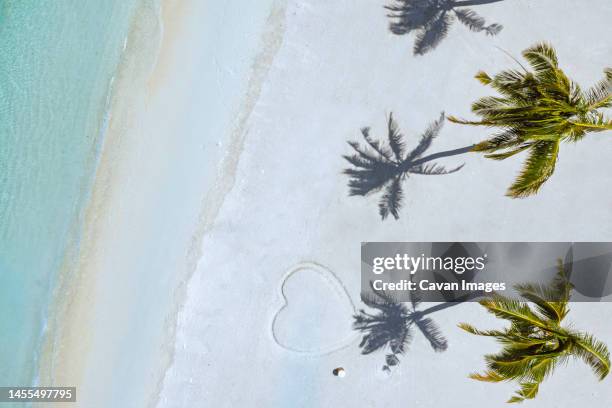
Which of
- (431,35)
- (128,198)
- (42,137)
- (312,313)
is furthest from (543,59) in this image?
(42,137)

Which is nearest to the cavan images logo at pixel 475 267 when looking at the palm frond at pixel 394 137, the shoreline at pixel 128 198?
the palm frond at pixel 394 137

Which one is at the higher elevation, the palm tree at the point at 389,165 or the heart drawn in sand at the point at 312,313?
the palm tree at the point at 389,165

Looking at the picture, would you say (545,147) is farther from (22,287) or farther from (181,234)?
(22,287)

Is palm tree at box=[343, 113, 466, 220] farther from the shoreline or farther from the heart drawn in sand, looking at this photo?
the shoreline

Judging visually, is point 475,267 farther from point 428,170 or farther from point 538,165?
point 538,165

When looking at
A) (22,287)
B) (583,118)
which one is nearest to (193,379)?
(22,287)

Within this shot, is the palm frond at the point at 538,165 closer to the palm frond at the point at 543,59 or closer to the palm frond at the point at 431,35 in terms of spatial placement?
the palm frond at the point at 543,59
